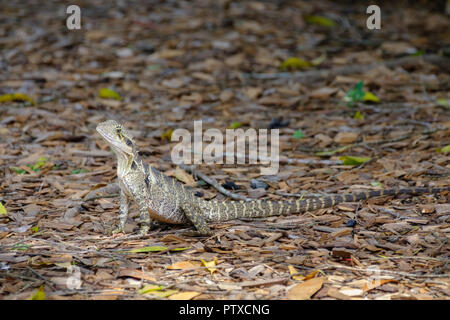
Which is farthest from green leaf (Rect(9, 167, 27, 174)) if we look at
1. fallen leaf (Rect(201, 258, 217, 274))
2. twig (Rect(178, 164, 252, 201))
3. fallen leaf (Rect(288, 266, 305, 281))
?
fallen leaf (Rect(288, 266, 305, 281))

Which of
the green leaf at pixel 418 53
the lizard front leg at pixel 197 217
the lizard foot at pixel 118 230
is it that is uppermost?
the green leaf at pixel 418 53

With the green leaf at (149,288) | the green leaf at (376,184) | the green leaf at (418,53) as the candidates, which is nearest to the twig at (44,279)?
the green leaf at (149,288)

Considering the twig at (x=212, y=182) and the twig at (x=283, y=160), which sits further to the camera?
the twig at (x=283, y=160)

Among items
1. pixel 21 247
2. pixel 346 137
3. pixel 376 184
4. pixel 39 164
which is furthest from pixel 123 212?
pixel 346 137

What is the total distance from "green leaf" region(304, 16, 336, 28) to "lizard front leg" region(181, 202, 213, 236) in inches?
340

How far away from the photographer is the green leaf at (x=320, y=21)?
13750mm

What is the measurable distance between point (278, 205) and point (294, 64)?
5.67 m

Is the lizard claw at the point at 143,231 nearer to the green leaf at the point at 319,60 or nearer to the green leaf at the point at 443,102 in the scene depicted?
the green leaf at the point at 443,102

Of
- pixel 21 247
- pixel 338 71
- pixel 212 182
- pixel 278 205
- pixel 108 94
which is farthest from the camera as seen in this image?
pixel 338 71

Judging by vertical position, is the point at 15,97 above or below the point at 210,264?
above

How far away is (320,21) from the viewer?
1378 centimetres

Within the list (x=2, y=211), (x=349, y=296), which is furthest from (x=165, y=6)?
(x=349, y=296)

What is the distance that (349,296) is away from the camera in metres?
4.70

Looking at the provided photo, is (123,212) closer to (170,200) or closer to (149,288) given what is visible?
(170,200)
